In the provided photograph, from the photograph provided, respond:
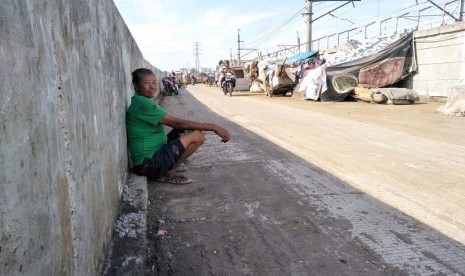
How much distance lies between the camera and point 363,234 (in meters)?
3.06

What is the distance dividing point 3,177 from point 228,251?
202 cm

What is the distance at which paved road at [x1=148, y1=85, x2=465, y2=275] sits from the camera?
8.79ft

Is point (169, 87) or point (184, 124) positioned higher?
point (184, 124)

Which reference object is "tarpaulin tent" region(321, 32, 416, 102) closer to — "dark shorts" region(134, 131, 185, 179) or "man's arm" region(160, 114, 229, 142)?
"man's arm" region(160, 114, 229, 142)

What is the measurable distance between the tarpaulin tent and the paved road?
9900mm

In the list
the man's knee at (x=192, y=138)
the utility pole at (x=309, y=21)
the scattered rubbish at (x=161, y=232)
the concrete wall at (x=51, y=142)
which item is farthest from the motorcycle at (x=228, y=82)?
the concrete wall at (x=51, y=142)

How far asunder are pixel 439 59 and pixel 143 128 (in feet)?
45.9

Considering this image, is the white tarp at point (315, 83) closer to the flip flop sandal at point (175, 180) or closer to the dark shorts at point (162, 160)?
the flip flop sandal at point (175, 180)

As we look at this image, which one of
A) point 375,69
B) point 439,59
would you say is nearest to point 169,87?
point 375,69

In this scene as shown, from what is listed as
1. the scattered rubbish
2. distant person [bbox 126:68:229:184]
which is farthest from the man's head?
the scattered rubbish

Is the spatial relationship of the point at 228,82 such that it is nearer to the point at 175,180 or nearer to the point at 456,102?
the point at 456,102

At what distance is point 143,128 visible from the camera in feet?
13.7

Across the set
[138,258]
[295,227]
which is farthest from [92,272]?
[295,227]

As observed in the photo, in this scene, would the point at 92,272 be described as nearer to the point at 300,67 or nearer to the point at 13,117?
the point at 13,117
